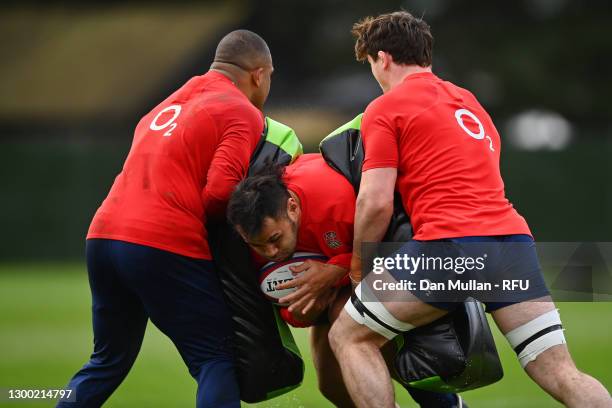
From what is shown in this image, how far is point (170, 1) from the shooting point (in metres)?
36.2

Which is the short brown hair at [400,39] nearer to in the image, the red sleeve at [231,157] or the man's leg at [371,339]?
the red sleeve at [231,157]

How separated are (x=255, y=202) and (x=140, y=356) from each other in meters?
5.69

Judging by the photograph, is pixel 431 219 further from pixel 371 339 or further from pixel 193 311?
pixel 193 311

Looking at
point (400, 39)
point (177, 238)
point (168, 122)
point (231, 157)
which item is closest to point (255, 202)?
point (231, 157)

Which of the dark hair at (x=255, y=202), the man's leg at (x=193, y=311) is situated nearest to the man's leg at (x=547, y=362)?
the dark hair at (x=255, y=202)

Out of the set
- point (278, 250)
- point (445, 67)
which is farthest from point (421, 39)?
point (445, 67)

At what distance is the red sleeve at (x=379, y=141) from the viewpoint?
5.45 metres

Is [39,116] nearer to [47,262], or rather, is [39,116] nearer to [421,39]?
[47,262]

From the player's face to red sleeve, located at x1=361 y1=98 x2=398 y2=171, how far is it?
448mm

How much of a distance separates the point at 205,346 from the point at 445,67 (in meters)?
24.8

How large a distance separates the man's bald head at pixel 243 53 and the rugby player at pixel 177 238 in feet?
1.23

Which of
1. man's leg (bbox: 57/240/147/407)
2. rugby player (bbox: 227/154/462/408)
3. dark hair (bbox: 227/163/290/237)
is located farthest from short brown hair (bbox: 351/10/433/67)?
man's leg (bbox: 57/240/147/407)

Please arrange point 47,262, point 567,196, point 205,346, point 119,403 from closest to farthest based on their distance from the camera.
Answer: point 205,346 → point 119,403 → point 567,196 → point 47,262

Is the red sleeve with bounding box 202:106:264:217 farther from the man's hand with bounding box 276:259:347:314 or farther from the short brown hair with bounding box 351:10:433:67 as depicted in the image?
the short brown hair with bounding box 351:10:433:67
